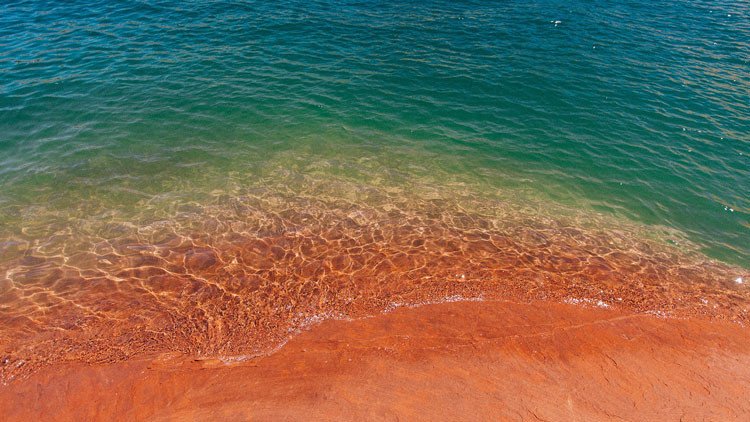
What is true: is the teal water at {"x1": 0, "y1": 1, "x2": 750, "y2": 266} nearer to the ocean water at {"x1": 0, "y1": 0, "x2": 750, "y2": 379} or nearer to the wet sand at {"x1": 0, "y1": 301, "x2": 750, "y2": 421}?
the ocean water at {"x1": 0, "y1": 0, "x2": 750, "y2": 379}

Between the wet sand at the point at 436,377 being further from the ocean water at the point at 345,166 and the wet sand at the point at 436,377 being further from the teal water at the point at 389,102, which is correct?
the teal water at the point at 389,102

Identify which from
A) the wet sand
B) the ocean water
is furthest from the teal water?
the wet sand

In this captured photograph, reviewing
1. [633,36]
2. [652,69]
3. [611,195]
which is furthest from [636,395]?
[633,36]

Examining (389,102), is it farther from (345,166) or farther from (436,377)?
(436,377)

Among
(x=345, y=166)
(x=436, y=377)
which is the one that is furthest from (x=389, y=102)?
(x=436, y=377)

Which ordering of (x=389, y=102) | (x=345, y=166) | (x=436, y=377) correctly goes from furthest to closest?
(x=389, y=102), (x=345, y=166), (x=436, y=377)

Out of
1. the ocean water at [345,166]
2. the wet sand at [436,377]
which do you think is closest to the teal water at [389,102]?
the ocean water at [345,166]
